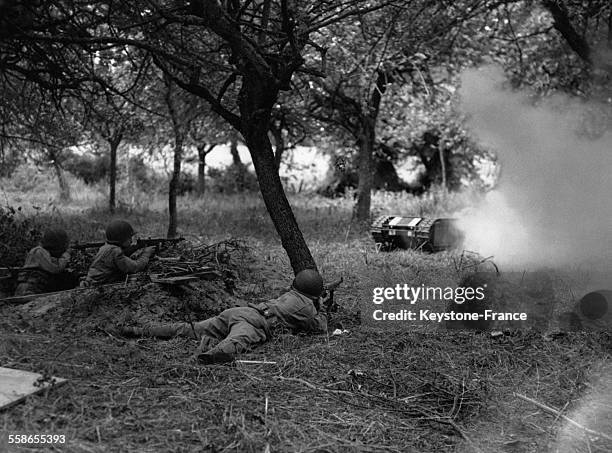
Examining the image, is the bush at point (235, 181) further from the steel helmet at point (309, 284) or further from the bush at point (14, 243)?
the steel helmet at point (309, 284)

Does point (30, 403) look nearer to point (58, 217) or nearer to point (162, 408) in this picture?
point (162, 408)

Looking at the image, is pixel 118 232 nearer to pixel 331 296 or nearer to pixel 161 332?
pixel 161 332

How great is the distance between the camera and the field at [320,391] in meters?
4.13

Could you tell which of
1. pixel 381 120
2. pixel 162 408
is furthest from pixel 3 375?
pixel 381 120

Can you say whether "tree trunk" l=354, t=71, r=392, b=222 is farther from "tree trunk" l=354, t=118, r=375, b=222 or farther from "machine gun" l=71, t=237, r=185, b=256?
"machine gun" l=71, t=237, r=185, b=256

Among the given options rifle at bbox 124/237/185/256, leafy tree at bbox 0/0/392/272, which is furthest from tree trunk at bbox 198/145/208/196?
rifle at bbox 124/237/185/256

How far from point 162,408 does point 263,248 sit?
7.96 meters

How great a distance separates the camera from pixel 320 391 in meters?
5.03

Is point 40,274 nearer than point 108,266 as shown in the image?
No

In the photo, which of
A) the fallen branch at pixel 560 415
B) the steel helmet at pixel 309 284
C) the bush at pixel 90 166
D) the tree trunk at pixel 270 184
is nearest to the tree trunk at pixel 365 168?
the tree trunk at pixel 270 184

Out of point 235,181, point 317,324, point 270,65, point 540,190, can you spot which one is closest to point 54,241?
point 270,65

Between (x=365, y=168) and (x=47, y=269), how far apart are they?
9381mm

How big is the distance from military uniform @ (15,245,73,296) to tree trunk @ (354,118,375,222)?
892 centimetres

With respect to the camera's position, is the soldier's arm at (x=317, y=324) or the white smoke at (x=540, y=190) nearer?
the soldier's arm at (x=317, y=324)
